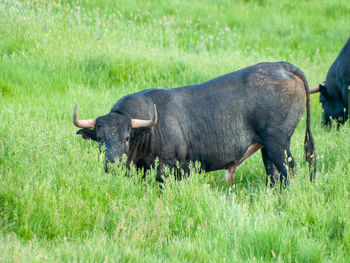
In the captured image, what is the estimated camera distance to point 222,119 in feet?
20.0

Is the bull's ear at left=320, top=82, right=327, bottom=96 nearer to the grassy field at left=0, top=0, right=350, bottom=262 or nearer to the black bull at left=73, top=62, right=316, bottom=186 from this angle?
the grassy field at left=0, top=0, right=350, bottom=262

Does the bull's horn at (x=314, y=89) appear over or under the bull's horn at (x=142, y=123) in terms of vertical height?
under

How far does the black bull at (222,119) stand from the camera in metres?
5.90

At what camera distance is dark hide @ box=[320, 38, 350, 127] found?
8891mm

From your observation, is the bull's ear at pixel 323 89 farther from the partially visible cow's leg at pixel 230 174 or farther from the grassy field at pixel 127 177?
the partially visible cow's leg at pixel 230 174

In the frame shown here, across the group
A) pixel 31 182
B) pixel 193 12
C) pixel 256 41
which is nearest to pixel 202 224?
pixel 31 182

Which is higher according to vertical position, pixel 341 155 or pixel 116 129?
pixel 116 129

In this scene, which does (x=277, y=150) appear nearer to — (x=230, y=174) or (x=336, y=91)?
(x=230, y=174)

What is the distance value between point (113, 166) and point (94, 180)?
40 centimetres

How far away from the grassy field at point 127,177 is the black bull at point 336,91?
39 centimetres

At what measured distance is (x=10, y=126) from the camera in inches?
246

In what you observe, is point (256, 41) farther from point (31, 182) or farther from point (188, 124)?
point (31, 182)

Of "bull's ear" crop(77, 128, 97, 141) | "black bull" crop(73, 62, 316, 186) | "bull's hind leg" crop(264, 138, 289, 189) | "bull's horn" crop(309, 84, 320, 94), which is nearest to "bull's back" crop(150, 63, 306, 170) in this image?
"black bull" crop(73, 62, 316, 186)

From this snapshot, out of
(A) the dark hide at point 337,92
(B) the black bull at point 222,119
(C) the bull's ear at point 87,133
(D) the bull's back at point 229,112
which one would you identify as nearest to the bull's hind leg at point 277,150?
(B) the black bull at point 222,119
